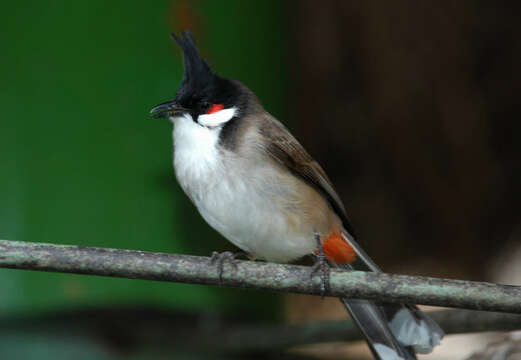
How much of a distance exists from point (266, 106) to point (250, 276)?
1415 mm

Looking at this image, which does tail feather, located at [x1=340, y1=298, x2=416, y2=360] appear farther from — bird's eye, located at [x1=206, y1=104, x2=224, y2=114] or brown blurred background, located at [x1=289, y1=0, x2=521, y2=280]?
brown blurred background, located at [x1=289, y1=0, x2=521, y2=280]

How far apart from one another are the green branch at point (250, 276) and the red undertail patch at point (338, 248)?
2.12 feet

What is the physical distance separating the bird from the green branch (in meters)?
0.47

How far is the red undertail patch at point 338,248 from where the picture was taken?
2148mm

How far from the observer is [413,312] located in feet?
6.63

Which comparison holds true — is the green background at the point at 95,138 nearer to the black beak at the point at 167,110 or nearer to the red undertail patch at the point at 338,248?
the black beak at the point at 167,110

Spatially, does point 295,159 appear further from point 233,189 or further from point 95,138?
point 95,138

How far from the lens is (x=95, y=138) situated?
2.44 metres

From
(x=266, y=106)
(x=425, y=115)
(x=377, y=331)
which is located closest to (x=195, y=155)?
(x=377, y=331)

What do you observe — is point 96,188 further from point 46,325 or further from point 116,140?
point 46,325

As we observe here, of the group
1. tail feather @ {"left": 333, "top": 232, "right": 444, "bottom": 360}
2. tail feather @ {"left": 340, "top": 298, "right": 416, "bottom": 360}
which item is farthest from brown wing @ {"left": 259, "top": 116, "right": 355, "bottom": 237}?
tail feather @ {"left": 340, "top": 298, "right": 416, "bottom": 360}

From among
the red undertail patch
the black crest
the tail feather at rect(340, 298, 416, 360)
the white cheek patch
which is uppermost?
the black crest

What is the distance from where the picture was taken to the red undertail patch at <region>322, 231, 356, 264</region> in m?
2.15

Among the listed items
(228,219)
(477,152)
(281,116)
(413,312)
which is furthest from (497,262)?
(228,219)
